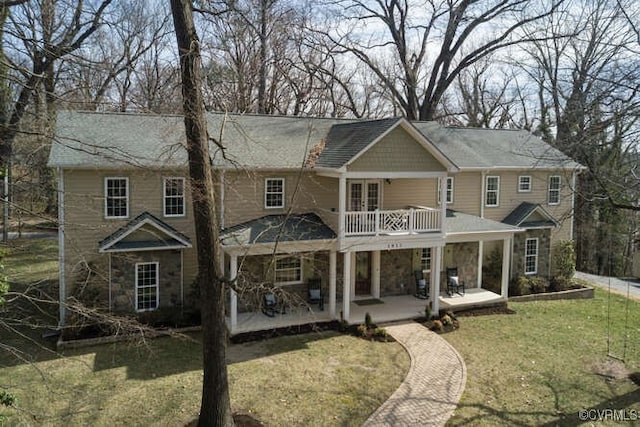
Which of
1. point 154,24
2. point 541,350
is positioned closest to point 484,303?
point 541,350

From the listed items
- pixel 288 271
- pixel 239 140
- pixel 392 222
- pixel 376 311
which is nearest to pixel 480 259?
pixel 392 222

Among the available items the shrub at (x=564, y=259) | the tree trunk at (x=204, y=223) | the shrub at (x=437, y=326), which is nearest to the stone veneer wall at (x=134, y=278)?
the tree trunk at (x=204, y=223)

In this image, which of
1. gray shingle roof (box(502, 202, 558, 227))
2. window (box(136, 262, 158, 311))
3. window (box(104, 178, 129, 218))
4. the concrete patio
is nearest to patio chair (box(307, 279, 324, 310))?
the concrete patio

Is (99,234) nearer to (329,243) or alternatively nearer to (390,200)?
(329,243)

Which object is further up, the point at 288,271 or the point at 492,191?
the point at 492,191

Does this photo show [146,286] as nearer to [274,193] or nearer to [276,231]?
[276,231]

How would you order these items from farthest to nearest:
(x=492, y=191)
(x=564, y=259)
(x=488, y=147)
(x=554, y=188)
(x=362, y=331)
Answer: (x=554, y=188)
(x=488, y=147)
(x=564, y=259)
(x=492, y=191)
(x=362, y=331)
